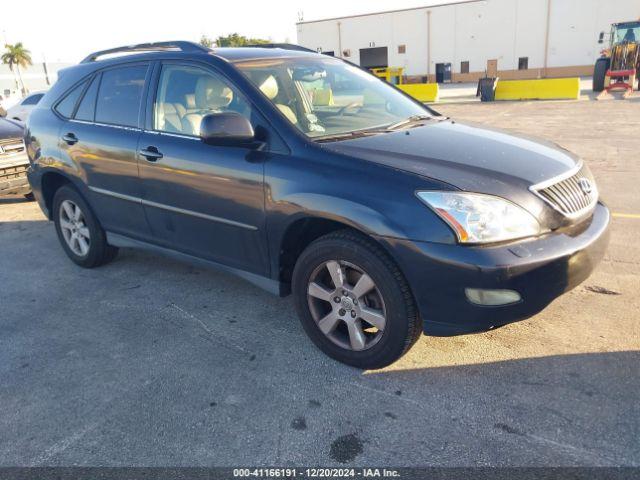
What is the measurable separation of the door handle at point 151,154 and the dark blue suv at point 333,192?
16 millimetres

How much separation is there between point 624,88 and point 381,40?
30.8 meters

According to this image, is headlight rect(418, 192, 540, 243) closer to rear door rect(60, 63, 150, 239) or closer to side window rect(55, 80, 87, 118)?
rear door rect(60, 63, 150, 239)

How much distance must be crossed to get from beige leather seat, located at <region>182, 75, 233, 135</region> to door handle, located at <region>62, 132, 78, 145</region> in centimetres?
138

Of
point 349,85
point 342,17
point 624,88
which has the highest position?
point 342,17

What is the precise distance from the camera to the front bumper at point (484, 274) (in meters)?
2.45

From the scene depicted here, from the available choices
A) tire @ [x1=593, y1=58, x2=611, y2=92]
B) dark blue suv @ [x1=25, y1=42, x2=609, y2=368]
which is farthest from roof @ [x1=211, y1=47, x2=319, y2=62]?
tire @ [x1=593, y1=58, x2=611, y2=92]

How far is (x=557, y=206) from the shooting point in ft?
8.97

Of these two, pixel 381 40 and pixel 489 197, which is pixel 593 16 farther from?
pixel 489 197

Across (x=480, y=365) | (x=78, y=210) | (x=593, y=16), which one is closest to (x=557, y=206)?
(x=480, y=365)

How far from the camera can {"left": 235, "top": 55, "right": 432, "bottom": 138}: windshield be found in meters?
3.35

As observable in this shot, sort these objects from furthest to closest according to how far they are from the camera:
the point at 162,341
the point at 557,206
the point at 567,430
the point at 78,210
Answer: the point at 78,210 < the point at 162,341 < the point at 557,206 < the point at 567,430

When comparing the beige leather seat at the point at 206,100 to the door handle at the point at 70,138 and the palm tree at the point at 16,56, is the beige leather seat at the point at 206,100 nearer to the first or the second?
the door handle at the point at 70,138

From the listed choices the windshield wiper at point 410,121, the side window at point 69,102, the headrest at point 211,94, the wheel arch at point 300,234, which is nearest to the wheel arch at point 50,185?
the side window at point 69,102

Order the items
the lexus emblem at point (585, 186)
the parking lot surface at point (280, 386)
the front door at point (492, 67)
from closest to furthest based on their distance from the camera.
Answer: the parking lot surface at point (280, 386) → the lexus emblem at point (585, 186) → the front door at point (492, 67)
